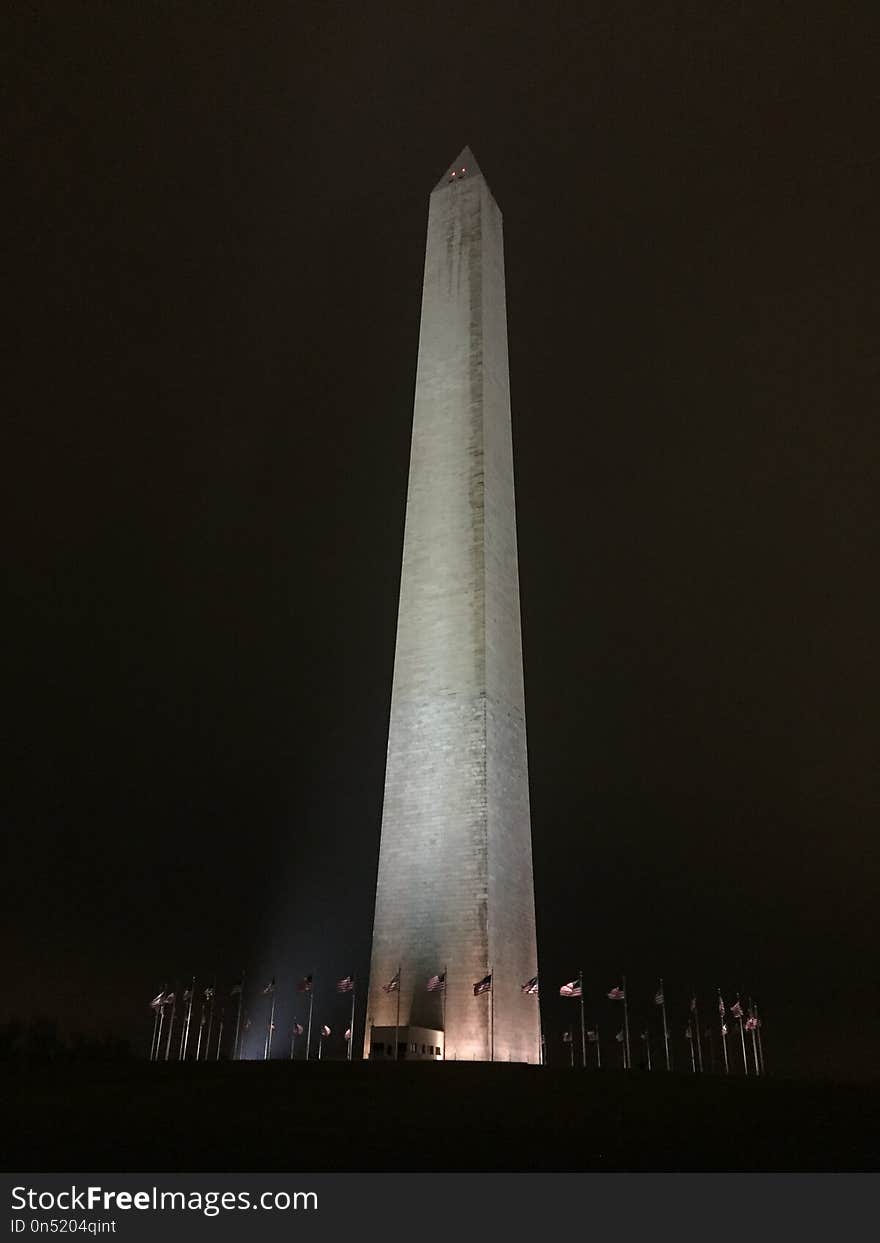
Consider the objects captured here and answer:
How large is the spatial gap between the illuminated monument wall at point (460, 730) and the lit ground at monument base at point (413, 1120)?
3.62 metres

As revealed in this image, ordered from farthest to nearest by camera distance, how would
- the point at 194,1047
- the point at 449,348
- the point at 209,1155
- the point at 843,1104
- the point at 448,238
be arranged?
the point at 194,1047
the point at 448,238
the point at 449,348
the point at 843,1104
the point at 209,1155

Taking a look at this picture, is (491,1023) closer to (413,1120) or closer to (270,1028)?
(270,1028)

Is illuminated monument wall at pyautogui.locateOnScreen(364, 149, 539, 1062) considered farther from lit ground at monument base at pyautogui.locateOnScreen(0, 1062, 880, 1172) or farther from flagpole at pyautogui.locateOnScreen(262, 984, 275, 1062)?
flagpole at pyautogui.locateOnScreen(262, 984, 275, 1062)

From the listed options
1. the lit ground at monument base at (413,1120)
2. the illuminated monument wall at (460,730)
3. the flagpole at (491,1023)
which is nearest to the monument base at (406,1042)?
the illuminated monument wall at (460,730)

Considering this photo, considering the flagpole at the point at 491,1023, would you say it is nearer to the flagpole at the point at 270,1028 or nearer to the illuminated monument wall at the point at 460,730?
the illuminated monument wall at the point at 460,730

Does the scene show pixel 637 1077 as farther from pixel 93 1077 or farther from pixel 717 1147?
pixel 93 1077

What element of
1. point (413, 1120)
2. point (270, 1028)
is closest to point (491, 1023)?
point (270, 1028)

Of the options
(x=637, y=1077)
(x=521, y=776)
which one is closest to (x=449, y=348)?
(x=521, y=776)

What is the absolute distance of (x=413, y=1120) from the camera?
41.8 ft

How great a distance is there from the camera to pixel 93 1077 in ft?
52.4

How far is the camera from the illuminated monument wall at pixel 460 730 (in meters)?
20.9

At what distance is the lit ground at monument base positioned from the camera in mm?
10547

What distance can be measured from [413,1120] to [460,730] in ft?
33.4

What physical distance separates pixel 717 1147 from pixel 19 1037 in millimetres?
21066
